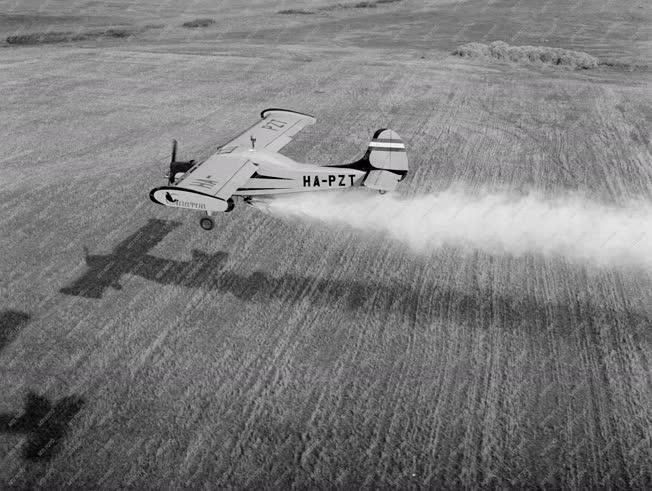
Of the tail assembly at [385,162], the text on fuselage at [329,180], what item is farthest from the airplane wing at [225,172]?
the tail assembly at [385,162]

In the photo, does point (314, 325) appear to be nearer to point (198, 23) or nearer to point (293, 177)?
point (293, 177)

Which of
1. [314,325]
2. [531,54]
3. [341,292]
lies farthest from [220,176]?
[531,54]

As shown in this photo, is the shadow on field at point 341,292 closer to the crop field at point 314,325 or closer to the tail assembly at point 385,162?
the crop field at point 314,325

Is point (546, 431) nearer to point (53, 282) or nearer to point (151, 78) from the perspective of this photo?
point (53, 282)

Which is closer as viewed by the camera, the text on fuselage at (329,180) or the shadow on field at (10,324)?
the shadow on field at (10,324)

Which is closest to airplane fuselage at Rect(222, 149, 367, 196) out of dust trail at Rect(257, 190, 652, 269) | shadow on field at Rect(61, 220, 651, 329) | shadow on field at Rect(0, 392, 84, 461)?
dust trail at Rect(257, 190, 652, 269)

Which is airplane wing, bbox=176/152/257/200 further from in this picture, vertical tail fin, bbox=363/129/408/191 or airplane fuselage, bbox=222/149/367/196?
vertical tail fin, bbox=363/129/408/191
